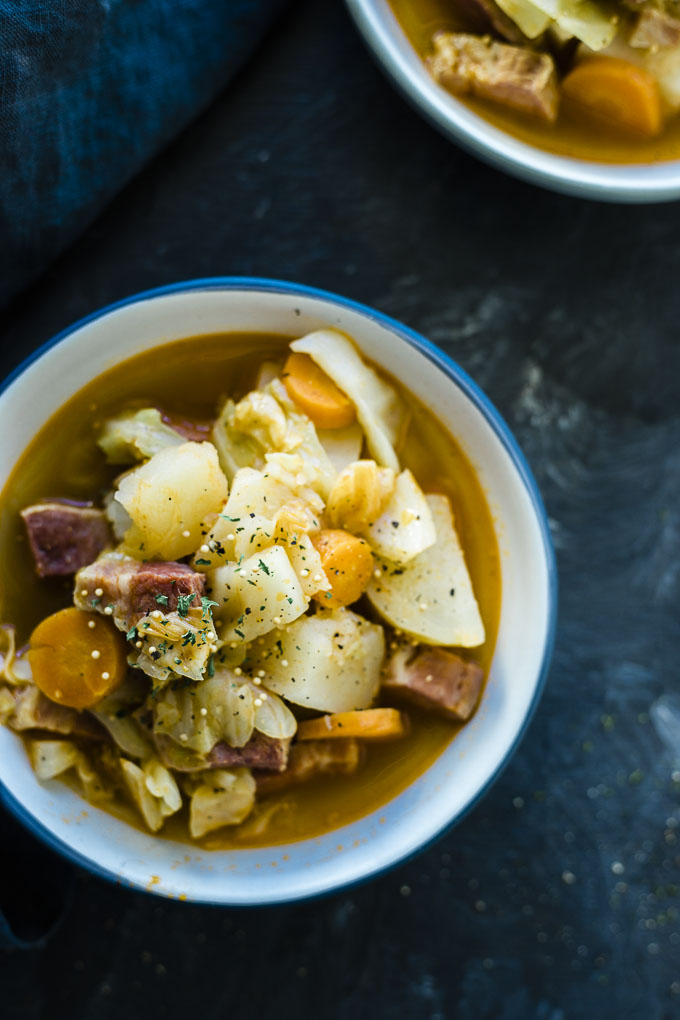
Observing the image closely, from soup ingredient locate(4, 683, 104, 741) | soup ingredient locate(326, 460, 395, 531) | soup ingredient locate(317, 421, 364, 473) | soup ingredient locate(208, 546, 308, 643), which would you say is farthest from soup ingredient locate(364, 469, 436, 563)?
soup ingredient locate(4, 683, 104, 741)

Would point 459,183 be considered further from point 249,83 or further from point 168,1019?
point 168,1019

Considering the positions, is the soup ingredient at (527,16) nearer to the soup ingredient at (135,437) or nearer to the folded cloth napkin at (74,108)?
the folded cloth napkin at (74,108)

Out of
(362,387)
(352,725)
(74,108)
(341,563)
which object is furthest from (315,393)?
(74,108)

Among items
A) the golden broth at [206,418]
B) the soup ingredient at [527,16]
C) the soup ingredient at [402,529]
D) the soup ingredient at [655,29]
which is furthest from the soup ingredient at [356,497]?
the soup ingredient at [655,29]

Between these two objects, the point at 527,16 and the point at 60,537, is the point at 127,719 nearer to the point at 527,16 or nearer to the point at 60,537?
the point at 60,537

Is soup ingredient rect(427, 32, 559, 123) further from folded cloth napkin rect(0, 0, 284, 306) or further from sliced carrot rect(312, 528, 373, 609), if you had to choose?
sliced carrot rect(312, 528, 373, 609)

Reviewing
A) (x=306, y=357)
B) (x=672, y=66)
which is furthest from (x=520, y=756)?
(x=672, y=66)
